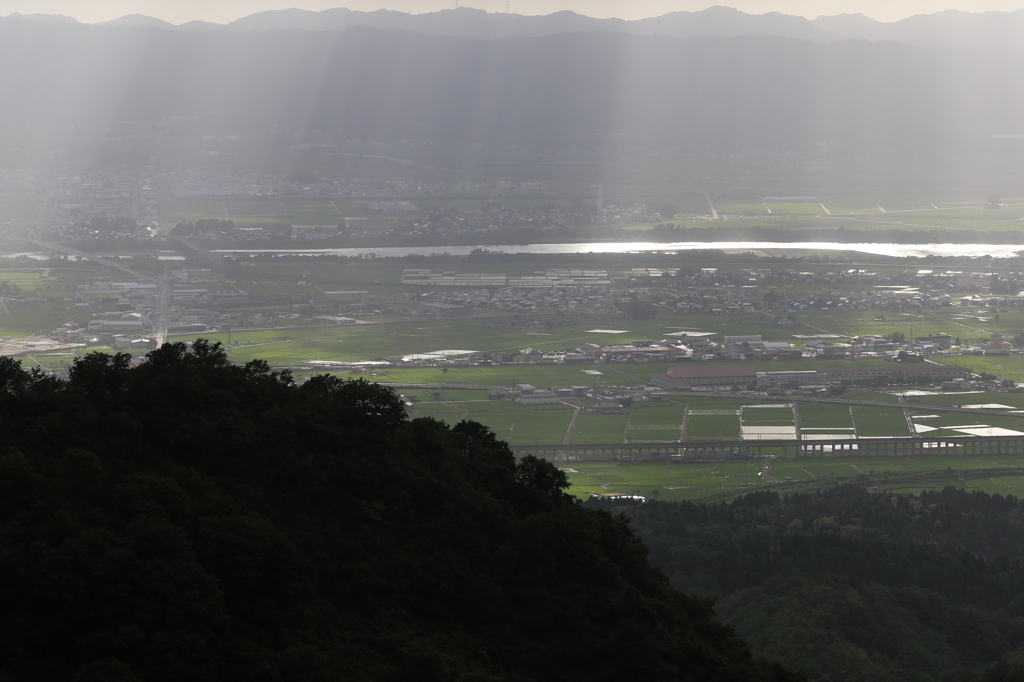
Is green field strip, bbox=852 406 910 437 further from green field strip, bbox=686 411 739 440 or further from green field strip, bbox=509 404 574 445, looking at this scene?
green field strip, bbox=509 404 574 445

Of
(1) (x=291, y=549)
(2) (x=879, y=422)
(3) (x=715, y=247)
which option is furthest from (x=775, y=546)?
(3) (x=715, y=247)

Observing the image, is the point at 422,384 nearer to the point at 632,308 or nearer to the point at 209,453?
the point at 632,308

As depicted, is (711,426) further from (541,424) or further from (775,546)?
(775,546)

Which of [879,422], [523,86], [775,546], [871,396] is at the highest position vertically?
[523,86]

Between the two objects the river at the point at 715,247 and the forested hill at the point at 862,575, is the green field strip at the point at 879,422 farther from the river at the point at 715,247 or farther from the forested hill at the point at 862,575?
the river at the point at 715,247

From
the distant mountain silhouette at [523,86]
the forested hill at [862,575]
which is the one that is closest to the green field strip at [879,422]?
the forested hill at [862,575]

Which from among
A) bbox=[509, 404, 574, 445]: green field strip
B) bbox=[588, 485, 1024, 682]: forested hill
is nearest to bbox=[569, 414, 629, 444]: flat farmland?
bbox=[509, 404, 574, 445]: green field strip
